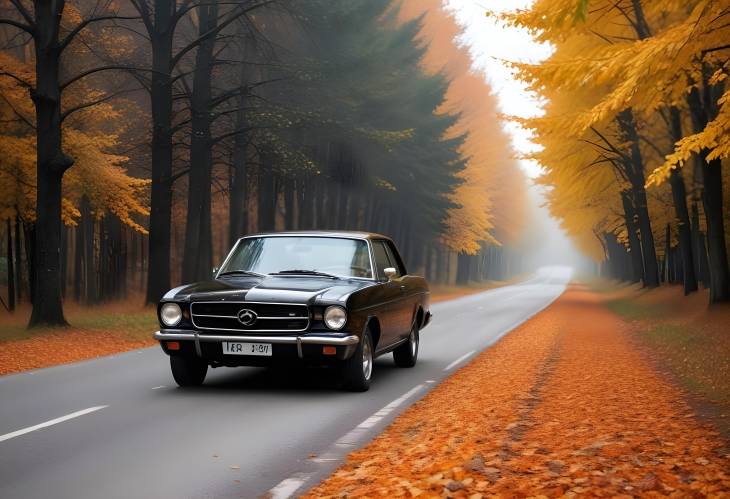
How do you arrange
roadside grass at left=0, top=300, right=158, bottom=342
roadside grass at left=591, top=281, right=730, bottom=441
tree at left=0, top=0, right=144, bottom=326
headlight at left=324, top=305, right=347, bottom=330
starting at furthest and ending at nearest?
tree at left=0, top=0, right=144, bottom=326 < roadside grass at left=0, top=300, right=158, bottom=342 < roadside grass at left=591, top=281, right=730, bottom=441 < headlight at left=324, top=305, right=347, bottom=330

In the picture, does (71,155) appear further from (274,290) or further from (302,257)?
(274,290)

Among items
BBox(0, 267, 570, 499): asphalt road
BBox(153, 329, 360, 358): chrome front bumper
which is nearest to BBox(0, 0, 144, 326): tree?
BBox(0, 267, 570, 499): asphalt road

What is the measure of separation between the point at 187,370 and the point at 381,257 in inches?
117

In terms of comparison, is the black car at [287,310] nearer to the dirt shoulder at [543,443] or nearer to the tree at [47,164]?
the dirt shoulder at [543,443]

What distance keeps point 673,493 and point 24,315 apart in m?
24.3

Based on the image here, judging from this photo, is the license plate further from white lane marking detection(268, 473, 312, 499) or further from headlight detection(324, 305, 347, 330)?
white lane marking detection(268, 473, 312, 499)

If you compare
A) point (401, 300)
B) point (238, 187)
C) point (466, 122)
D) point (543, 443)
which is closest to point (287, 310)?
point (401, 300)

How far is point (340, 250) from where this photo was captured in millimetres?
10562

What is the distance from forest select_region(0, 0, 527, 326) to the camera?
68.4 feet

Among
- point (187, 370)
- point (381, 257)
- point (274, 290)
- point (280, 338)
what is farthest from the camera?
point (381, 257)

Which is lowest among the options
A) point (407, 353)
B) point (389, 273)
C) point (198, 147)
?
point (407, 353)

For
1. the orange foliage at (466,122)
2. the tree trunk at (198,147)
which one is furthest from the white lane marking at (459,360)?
the orange foliage at (466,122)

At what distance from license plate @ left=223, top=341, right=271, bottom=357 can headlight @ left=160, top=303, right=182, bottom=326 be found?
0.68m

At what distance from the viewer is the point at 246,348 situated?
9062 millimetres
